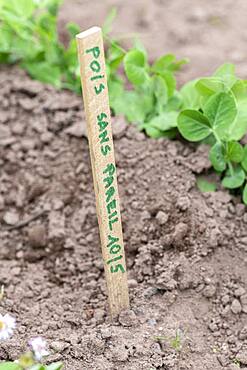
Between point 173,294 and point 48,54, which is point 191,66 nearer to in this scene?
point 48,54

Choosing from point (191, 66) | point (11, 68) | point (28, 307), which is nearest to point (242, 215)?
point (28, 307)

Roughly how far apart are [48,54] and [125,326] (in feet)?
4.46

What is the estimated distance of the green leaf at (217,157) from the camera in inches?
96.3

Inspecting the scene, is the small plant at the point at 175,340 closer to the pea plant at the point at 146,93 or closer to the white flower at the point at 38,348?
the white flower at the point at 38,348

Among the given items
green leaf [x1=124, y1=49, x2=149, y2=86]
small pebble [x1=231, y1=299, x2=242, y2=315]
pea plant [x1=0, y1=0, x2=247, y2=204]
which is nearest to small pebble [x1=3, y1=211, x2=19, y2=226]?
pea plant [x1=0, y1=0, x2=247, y2=204]

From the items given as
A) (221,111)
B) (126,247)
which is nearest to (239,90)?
(221,111)

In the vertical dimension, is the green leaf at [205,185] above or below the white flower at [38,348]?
above

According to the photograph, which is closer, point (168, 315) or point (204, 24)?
point (168, 315)

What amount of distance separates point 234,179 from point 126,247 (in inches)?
16.4

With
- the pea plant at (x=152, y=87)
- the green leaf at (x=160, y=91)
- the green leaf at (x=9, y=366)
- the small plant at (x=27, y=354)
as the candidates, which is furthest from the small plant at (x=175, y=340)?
the green leaf at (x=160, y=91)

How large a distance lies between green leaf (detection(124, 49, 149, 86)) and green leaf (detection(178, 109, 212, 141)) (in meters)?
0.25

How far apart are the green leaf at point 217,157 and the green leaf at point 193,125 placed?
0.05m

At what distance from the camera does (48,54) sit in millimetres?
3074

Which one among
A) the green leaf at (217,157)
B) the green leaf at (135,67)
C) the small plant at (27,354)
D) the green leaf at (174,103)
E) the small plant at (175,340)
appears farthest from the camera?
the green leaf at (174,103)
